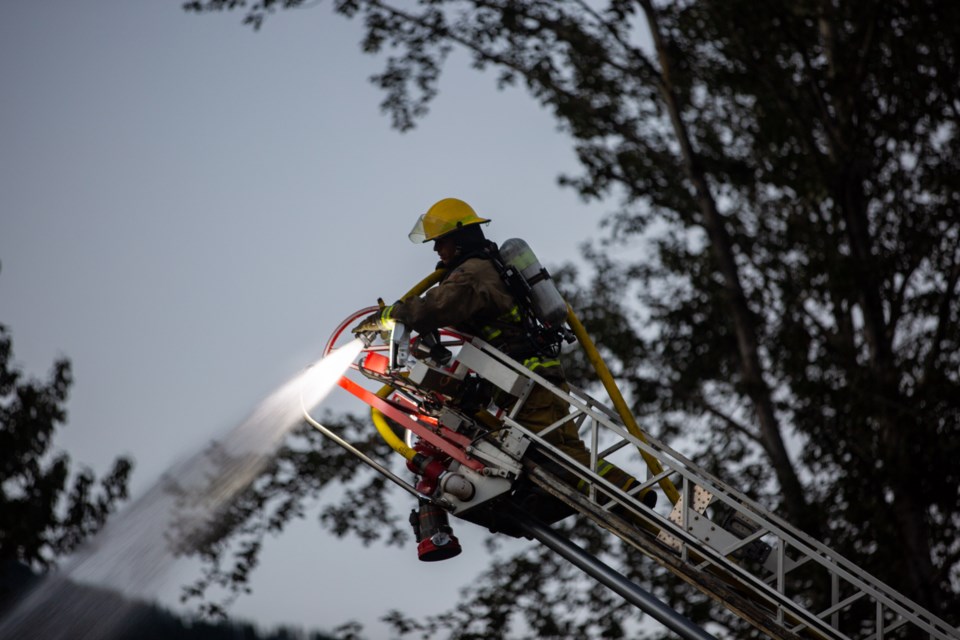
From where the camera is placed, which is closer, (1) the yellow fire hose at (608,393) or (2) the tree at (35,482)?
(1) the yellow fire hose at (608,393)

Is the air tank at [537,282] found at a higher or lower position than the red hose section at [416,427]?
higher

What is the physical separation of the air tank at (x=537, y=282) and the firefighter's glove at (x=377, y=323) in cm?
93

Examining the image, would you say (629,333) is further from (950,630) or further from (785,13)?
(950,630)

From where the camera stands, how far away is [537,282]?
8.70m

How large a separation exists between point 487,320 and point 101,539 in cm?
413

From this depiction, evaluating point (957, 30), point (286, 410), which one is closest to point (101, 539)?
point (286, 410)

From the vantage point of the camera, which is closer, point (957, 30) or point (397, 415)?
point (397, 415)

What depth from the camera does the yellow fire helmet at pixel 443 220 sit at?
8.85 meters

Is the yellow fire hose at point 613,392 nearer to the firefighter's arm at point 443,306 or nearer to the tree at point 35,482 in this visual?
the firefighter's arm at point 443,306

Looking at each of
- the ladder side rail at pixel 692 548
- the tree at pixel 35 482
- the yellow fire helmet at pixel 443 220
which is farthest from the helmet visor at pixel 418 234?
the tree at pixel 35 482

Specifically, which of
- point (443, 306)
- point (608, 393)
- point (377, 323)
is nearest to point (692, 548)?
point (608, 393)

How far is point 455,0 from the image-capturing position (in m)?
18.1

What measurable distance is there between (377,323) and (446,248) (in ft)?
2.52

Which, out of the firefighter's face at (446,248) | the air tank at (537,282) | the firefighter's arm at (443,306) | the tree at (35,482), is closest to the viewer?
the firefighter's arm at (443,306)
